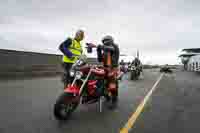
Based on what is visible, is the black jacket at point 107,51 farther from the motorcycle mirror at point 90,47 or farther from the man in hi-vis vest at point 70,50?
the man in hi-vis vest at point 70,50

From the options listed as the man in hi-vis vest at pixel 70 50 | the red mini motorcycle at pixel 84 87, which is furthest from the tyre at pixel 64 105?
the man in hi-vis vest at pixel 70 50

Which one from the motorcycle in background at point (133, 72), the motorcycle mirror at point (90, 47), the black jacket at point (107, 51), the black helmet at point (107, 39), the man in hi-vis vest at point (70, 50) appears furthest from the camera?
the motorcycle in background at point (133, 72)

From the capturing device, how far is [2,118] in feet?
14.3

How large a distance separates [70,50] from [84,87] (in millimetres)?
1254

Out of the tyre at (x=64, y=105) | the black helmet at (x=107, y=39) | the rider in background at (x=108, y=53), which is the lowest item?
the tyre at (x=64, y=105)

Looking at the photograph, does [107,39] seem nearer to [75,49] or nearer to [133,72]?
[75,49]

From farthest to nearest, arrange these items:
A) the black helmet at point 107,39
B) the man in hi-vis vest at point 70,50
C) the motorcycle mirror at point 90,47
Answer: the black helmet at point 107,39 < the man in hi-vis vest at point 70,50 < the motorcycle mirror at point 90,47

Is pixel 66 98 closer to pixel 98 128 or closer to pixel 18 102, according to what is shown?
pixel 98 128

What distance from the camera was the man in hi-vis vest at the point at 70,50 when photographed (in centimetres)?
544

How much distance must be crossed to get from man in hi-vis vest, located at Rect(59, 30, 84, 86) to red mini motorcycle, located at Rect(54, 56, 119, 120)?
0.66 meters

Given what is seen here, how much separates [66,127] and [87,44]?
2.07m

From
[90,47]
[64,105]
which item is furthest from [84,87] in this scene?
[90,47]

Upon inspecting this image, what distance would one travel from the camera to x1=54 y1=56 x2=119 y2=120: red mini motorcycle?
14.0 feet

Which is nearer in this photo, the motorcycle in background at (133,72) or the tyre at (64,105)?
the tyre at (64,105)
